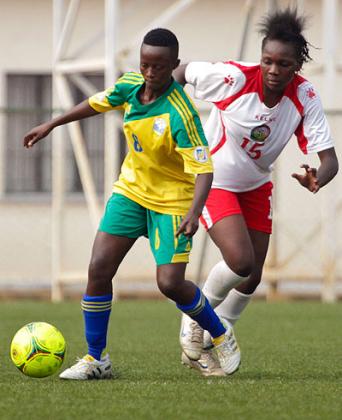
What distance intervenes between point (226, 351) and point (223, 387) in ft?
2.27

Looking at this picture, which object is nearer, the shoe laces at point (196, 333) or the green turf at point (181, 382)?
the green turf at point (181, 382)

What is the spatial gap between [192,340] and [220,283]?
41cm

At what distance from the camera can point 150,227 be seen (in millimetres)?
7020

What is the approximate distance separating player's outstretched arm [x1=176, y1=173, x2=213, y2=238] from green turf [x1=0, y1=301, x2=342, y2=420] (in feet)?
2.79

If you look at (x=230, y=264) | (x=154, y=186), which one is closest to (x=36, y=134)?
(x=154, y=186)

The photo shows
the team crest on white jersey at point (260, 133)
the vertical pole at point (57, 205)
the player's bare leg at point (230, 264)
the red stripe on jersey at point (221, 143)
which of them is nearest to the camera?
the player's bare leg at point (230, 264)

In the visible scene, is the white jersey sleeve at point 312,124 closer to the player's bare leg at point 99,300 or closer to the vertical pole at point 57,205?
the player's bare leg at point 99,300

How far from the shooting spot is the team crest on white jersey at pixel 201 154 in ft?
22.0

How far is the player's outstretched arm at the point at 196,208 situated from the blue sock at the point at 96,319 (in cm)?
69

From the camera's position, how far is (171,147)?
6.80 meters

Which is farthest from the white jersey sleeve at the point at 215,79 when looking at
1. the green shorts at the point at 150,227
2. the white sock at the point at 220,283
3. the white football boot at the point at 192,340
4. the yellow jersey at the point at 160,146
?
the white football boot at the point at 192,340

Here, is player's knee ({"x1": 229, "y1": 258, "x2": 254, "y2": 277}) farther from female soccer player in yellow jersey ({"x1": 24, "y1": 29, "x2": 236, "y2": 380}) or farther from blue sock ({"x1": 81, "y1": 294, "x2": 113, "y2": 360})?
blue sock ({"x1": 81, "y1": 294, "x2": 113, "y2": 360})

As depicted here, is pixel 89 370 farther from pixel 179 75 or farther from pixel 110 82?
pixel 110 82

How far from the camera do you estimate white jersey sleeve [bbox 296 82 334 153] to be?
738 cm
